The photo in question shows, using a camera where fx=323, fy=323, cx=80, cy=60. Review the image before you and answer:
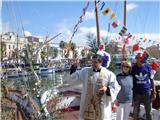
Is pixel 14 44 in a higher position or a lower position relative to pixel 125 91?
higher

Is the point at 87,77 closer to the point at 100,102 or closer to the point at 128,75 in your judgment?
the point at 100,102

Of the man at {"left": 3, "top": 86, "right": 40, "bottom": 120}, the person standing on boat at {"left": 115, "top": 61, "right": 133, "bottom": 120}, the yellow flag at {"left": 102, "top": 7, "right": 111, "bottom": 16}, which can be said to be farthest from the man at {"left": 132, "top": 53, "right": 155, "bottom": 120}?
the yellow flag at {"left": 102, "top": 7, "right": 111, "bottom": 16}

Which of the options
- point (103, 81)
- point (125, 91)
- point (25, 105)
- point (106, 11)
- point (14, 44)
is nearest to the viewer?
point (103, 81)

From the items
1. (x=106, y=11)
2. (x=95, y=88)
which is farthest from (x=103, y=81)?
(x=106, y=11)

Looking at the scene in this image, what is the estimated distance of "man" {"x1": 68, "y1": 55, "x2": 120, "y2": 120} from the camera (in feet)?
14.0

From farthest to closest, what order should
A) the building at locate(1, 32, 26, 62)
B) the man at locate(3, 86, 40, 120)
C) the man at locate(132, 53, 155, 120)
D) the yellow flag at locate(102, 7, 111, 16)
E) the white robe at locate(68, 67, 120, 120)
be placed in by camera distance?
the yellow flag at locate(102, 7, 111, 16) < the man at locate(132, 53, 155, 120) < the building at locate(1, 32, 26, 62) < the man at locate(3, 86, 40, 120) < the white robe at locate(68, 67, 120, 120)

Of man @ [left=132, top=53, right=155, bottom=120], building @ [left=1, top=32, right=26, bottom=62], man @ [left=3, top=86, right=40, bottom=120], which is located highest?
building @ [left=1, top=32, right=26, bottom=62]

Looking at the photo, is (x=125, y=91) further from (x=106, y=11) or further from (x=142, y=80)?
(x=106, y=11)

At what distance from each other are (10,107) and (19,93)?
660 mm

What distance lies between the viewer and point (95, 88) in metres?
4.31

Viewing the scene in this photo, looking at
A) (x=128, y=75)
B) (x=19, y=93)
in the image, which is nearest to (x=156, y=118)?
(x=128, y=75)

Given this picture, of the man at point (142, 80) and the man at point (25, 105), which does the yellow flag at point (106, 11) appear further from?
the man at point (25, 105)

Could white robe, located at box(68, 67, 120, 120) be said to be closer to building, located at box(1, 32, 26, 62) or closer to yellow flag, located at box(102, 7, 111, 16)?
building, located at box(1, 32, 26, 62)

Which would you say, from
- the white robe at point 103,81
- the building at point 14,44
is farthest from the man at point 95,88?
the building at point 14,44
